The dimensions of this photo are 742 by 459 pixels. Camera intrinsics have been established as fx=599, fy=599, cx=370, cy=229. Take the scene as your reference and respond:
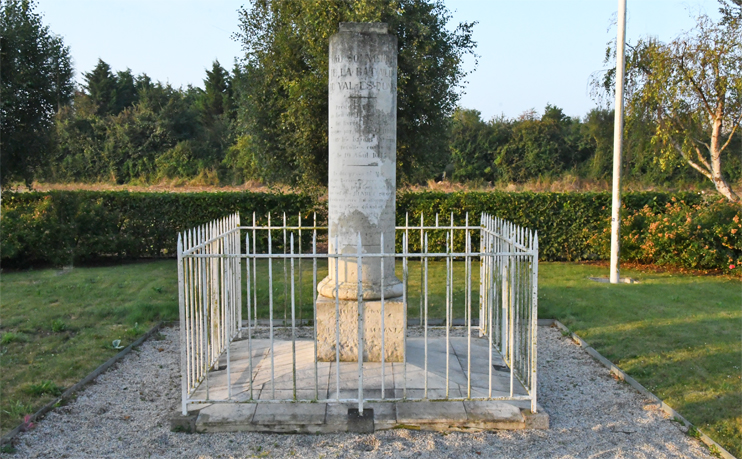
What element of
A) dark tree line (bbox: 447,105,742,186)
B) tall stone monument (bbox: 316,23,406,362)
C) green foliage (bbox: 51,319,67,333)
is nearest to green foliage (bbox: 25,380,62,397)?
green foliage (bbox: 51,319,67,333)

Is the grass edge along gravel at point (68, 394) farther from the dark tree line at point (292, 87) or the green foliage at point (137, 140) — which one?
the green foliage at point (137, 140)

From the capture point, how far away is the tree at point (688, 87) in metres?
11.4

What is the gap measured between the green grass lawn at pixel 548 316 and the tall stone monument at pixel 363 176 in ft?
6.26

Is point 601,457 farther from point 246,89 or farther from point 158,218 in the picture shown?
point 158,218

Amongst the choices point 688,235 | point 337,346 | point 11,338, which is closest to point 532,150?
point 688,235

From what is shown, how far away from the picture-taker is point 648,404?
16.9 ft

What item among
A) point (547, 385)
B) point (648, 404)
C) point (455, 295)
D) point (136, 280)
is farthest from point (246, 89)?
point (648, 404)

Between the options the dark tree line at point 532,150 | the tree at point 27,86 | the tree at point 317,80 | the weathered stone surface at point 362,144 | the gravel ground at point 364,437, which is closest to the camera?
the gravel ground at point 364,437

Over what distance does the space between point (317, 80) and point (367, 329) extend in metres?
5.88

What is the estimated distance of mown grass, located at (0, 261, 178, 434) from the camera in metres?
5.48

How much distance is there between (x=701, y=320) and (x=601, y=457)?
189 inches

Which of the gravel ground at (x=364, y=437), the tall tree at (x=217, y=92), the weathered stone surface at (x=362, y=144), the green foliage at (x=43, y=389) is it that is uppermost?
the tall tree at (x=217, y=92)

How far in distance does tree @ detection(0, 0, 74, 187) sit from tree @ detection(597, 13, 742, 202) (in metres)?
11.4

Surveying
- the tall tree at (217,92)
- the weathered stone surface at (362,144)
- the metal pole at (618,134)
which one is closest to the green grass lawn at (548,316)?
the metal pole at (618,134)
